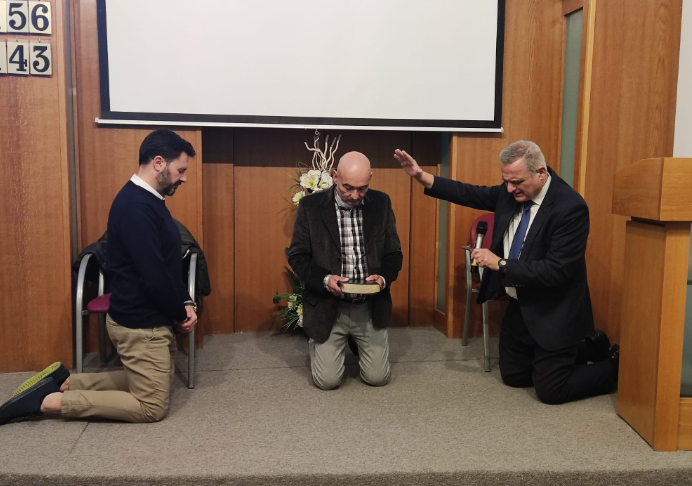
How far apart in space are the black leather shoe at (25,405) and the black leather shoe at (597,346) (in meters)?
2.64

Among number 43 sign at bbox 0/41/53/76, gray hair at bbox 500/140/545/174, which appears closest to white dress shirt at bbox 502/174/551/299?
gray hair at bbox 500/140/545/174

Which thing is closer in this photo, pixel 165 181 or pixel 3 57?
pixel 165 181

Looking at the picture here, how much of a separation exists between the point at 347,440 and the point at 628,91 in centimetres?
251

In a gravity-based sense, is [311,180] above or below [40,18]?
below

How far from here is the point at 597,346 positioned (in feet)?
11.0

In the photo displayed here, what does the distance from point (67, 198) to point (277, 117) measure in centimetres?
132

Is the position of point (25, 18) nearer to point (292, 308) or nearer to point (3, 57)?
point (3, 57)

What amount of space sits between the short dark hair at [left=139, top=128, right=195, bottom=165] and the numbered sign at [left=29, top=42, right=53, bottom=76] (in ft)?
3.49

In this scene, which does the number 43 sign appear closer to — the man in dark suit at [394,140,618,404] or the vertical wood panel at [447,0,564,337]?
the man in dark suit at [394,140,618,404]

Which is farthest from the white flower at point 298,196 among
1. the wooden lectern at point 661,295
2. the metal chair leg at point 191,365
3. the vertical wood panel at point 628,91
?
the wooden lectern at point 661,295

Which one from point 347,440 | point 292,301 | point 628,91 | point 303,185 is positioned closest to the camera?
point 347,440

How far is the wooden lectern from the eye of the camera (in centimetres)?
238

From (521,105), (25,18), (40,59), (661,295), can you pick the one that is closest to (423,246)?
(521,105)

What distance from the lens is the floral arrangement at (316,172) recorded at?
13.0 ft
